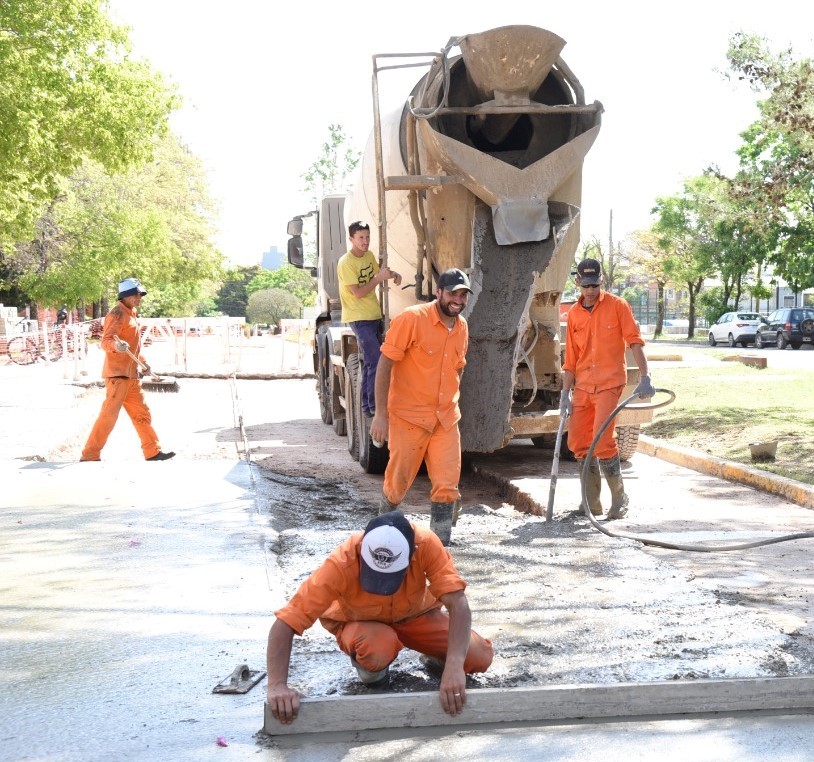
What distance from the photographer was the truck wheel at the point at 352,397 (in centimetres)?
1019

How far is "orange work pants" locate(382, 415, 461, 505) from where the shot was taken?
6.09 metres

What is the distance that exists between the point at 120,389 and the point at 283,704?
6294mm

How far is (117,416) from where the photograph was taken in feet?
30.2

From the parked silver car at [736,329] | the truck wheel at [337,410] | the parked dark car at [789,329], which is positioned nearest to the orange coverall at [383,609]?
the truck wheel at [337,410]

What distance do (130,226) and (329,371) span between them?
77.6ft

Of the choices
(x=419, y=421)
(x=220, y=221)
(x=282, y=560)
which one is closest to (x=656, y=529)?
(x=419, y=421)

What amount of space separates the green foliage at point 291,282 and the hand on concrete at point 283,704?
53950mm

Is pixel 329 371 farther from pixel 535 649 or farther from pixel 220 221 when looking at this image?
pixel 220 221

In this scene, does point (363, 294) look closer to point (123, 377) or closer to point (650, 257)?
point (123, 377)

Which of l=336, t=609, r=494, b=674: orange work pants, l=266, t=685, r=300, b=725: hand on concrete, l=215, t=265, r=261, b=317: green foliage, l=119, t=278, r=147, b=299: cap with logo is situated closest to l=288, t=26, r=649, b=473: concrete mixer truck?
l=119, t=278, r=147, b=299: cap with logo

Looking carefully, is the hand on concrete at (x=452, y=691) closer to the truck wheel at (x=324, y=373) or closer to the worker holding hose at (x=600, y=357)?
the worker holding hose at (x=600, y=357)

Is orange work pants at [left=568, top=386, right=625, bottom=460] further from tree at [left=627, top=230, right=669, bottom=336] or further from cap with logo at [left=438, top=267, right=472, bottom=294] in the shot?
tree at [left=627, top=230, right=669, bottom=336]

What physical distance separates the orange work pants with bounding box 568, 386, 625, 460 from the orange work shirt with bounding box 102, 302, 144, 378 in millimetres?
4110

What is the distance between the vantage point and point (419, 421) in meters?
6.06
